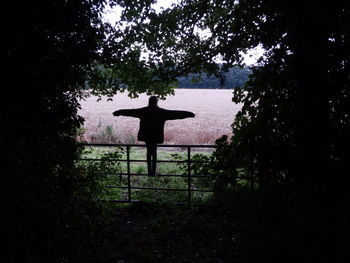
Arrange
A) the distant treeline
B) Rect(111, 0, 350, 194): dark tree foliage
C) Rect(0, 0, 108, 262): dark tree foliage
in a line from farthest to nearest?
the distant treeline
Rect(111, 0, 350, 194): dark tree foliage
Rect(0, 0, 108, 262): dark tree foliage

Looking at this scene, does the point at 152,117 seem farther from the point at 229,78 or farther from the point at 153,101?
the point at 229,78

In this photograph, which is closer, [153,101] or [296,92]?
[296,92]

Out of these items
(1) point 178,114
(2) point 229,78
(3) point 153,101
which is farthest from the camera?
(2) point 229,78

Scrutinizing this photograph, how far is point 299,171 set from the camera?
4.15 meters

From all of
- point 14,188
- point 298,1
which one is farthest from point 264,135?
point 14,188

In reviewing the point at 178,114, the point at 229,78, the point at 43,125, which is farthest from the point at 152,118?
the point at 229,78

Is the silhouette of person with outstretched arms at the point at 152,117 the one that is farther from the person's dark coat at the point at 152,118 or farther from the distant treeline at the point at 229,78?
the distant treeline at the point at 229,78

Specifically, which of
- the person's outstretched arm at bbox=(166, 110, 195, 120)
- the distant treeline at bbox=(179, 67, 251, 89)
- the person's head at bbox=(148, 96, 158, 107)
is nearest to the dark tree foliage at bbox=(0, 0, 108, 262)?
the person's head at bbox=(148, 96, 158, 107)

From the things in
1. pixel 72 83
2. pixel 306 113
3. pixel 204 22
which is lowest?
pixel 306 113

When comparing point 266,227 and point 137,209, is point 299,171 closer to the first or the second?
point 266,227

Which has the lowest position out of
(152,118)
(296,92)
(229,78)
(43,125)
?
(43,125)

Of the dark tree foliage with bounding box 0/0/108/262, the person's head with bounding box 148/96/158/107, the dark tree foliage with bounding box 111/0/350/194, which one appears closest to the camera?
the dark tree foliage with bounding box 0/0/108/262

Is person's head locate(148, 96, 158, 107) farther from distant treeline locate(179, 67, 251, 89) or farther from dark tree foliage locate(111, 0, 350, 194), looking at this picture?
dark tree foliage locate(111, 0, 350, 194)

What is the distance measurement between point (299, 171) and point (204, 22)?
4.31 metres
